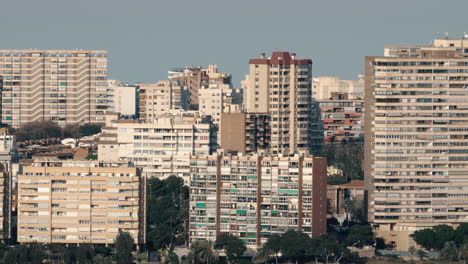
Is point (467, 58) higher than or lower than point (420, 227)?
higher

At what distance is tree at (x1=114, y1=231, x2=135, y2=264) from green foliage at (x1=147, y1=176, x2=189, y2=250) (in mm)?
3838

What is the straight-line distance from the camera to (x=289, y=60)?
7751 inches

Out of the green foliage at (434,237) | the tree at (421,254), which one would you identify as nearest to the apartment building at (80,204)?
the tree at (421,254)

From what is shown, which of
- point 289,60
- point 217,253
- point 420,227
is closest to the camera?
point 217,253

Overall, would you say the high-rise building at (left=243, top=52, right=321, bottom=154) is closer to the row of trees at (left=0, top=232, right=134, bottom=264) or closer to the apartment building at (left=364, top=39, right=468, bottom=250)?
the apartment building at (left=364, top=39, right=468, bottom=250)

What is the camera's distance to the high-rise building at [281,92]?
196 meters

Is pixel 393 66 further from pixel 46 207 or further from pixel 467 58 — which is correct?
pixel 46 207

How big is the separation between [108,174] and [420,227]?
2557cm

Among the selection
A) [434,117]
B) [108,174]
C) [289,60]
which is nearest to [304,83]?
[289,60]

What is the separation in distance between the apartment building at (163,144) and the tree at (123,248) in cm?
2864

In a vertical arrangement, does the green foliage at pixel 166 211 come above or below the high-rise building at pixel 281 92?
below

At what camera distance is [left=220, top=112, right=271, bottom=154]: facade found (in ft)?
613

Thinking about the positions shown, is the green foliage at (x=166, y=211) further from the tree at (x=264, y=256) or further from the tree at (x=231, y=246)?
the tree at (x=264, y=256)

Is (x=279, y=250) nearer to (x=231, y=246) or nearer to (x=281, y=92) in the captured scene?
(x=231, y=246)
